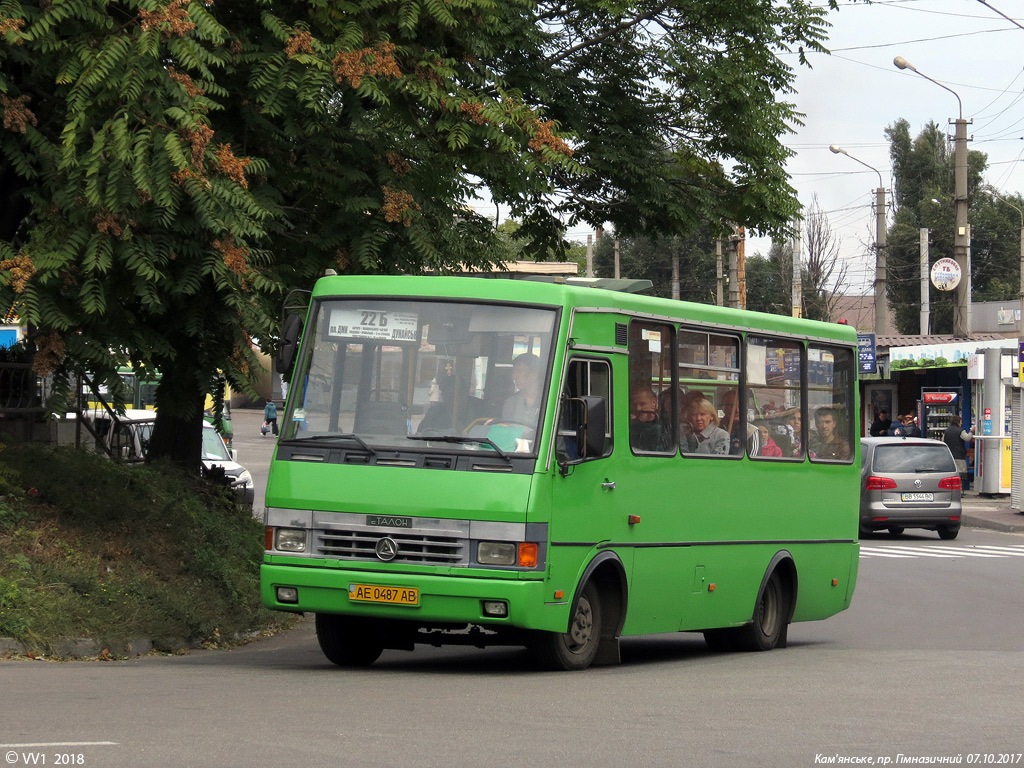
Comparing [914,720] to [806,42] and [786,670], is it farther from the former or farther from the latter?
[806,42]

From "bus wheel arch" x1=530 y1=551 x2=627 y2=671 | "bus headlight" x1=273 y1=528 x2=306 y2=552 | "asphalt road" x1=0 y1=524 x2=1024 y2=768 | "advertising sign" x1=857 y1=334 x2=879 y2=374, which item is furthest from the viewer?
"advertising sign" x1=857 y1=334 x2=879 y2=374

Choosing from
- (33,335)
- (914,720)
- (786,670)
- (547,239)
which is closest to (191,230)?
(33,335)

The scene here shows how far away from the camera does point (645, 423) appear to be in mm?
11906

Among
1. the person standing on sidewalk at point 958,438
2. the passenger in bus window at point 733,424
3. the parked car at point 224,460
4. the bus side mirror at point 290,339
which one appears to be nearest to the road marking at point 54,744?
the bus side mirror at point 290,339

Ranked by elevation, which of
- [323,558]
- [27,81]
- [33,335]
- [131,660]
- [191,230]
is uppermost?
[27,81]

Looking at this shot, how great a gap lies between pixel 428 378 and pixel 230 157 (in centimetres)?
321

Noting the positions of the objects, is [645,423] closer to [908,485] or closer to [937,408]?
[908,485]

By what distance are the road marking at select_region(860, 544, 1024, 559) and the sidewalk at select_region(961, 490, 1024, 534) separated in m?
3.84

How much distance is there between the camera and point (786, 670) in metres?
11.8

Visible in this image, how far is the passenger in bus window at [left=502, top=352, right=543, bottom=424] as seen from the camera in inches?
418

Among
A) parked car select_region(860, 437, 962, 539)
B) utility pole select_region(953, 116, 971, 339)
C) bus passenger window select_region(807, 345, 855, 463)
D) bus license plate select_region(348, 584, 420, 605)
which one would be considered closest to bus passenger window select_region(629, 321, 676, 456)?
bus license plate select_region(348, 584, 420, 605)

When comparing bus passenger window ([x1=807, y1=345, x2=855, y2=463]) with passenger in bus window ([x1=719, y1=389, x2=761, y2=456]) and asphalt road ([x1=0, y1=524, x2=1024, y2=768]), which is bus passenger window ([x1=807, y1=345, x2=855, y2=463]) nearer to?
passenger in bus window ([x1=719, y1=389, x2=761, y2=456])

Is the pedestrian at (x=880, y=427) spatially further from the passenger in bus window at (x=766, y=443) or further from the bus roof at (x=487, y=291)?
the bus roof at (x=487, y=291)

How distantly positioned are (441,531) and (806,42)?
1295 centimetres
